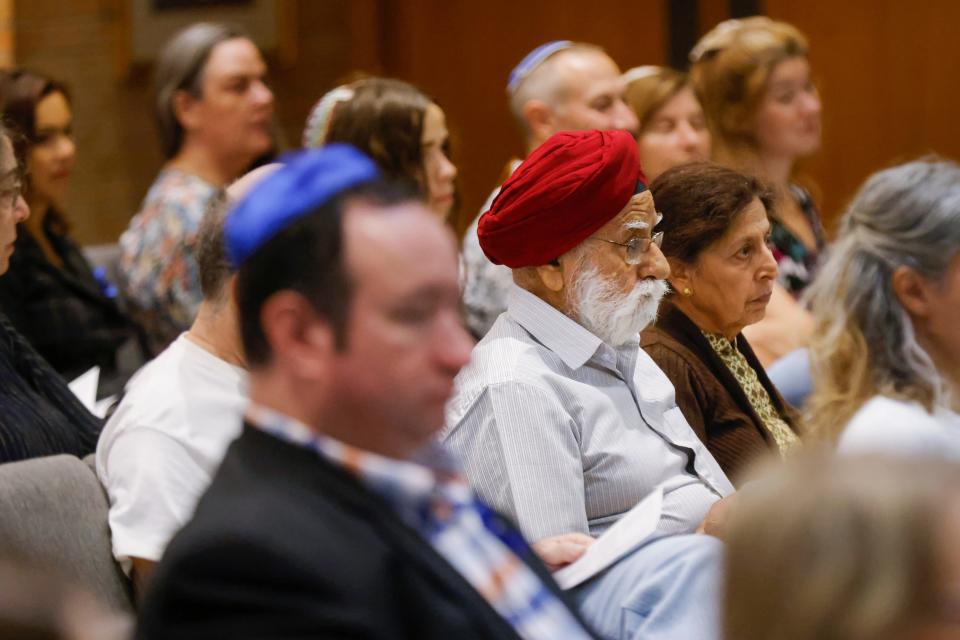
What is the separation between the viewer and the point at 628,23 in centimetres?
596

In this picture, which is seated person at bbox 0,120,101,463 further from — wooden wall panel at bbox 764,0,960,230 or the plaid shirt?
wooden wall panel at bbox 764,0,960,230

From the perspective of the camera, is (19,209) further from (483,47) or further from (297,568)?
(483,47)

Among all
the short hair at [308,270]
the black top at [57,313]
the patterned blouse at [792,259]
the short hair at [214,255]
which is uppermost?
the short hair at [308,270]

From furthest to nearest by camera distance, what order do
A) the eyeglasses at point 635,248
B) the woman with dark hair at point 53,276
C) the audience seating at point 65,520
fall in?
the woman with dark hair at point 53,276
the eyeglasses at point 635,248
the audience seating at point 65,520

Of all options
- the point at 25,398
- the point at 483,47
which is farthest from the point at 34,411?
the point at 483,47

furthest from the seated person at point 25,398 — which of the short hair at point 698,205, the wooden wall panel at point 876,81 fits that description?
the wooden wall panel at point 876,81

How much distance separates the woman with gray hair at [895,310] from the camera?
98.5 inches

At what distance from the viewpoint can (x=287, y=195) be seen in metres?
1.51

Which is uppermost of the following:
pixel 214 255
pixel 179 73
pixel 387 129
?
pixel 214 255

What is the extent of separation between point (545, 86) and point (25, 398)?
2029mm

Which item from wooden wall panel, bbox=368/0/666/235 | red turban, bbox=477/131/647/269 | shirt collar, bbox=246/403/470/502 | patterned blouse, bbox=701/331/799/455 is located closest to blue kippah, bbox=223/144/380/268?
shirt collar, bbox=246/403/470/502

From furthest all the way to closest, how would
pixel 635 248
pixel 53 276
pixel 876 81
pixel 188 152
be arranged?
pixel 876 81
pixel 188 152
pixel 53 276
pixel 635 248

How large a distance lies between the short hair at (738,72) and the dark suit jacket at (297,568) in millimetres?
3218

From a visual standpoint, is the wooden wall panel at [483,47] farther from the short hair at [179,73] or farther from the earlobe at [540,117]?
the earlobe at [540,117]
